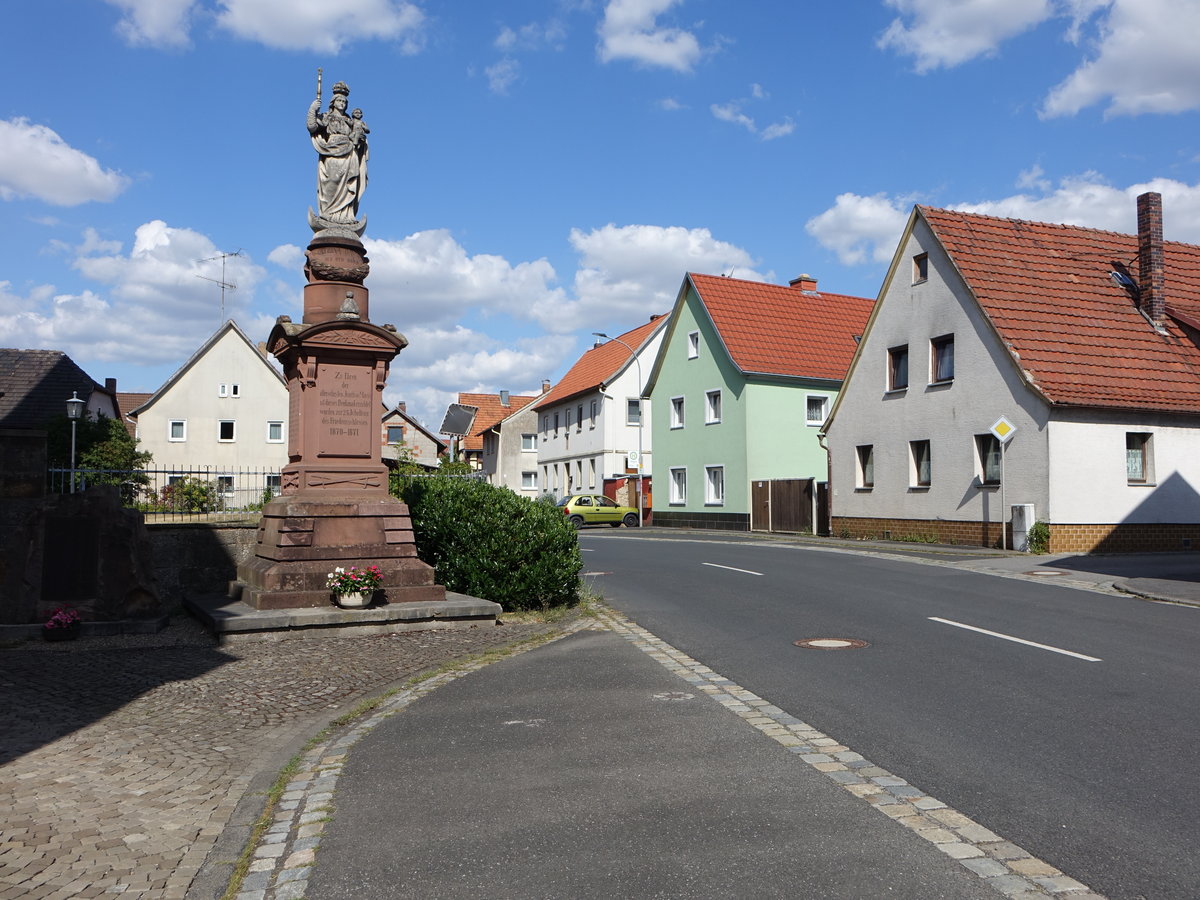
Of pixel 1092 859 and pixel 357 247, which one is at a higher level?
pixel 357 247

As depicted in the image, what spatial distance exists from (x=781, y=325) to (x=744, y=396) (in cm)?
Answer: 544

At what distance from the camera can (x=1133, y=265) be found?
2991cm

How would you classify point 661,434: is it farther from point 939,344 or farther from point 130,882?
point 130,882

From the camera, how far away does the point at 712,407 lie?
4288 centimetres

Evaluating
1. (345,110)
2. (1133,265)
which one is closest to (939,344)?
(1133,265)

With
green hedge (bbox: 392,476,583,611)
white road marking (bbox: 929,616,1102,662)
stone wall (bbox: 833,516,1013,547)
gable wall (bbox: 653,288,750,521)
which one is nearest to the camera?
white road marking (bbox: 929,616,1102,662)

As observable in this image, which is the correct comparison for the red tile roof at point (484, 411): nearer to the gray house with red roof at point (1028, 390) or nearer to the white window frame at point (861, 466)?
the white window frame at point (861, 466)

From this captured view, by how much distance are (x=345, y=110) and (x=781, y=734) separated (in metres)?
11.5

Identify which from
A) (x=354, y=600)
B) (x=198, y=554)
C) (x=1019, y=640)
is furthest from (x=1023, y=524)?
(x=198, y=554)

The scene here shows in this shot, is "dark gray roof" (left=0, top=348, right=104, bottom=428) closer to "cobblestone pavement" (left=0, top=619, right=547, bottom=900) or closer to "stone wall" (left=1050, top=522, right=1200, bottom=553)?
"cobblestone pavement" (left=0, top=619, right=547, bottom=900)

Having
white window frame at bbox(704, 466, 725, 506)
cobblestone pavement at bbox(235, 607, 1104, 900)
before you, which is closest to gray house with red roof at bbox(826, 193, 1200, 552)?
white window frame at bbox(704, 466, 725, 506)

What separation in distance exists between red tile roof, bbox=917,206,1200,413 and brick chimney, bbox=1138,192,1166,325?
0.41 metres

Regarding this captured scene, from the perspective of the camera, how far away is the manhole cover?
33.4 ft

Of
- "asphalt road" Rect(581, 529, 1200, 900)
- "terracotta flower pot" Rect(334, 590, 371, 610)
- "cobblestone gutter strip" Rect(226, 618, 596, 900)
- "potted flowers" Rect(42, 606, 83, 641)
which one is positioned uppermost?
"terracotta flower pot" Rect(334, 590, 371, 610)
